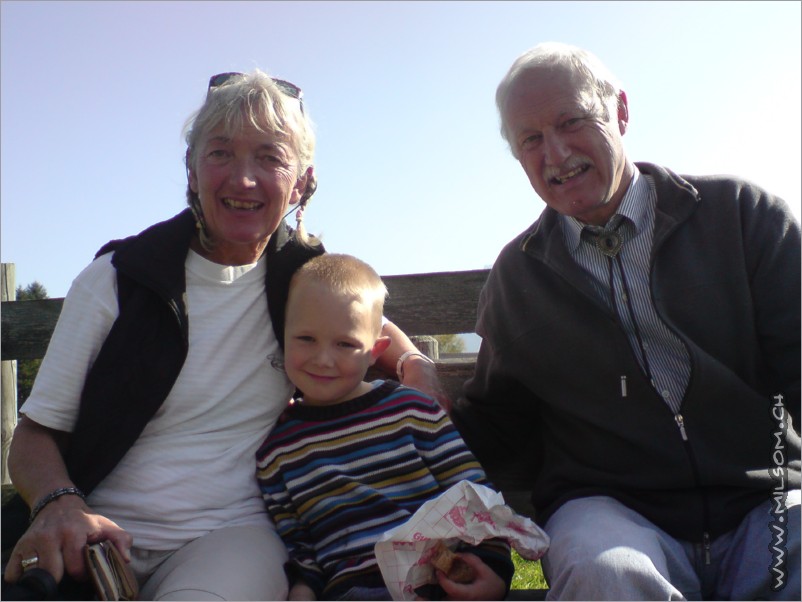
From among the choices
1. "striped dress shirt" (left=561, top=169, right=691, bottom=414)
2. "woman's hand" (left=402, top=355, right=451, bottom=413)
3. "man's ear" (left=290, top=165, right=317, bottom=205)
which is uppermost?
"man's ear" (left=290, top=165, right=317, bottom=205)

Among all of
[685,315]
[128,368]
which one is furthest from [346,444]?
[685,315]

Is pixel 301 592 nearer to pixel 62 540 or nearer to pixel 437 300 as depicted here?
pixel 62 540

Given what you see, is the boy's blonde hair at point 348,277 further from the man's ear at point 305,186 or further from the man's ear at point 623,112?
the man's ear at point 623,112

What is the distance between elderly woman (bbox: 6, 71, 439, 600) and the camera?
2338 millimetres

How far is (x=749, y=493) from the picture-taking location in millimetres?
2459

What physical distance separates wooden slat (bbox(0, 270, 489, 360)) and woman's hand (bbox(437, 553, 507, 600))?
1.05 metres

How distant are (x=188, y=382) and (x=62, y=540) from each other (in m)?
0.61

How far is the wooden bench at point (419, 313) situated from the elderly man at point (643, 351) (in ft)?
0.88

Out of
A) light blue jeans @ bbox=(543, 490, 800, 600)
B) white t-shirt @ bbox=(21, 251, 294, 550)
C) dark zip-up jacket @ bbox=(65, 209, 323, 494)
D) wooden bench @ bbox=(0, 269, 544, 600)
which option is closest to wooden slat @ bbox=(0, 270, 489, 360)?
wooden bench @ bbox=(0, 269, 544, 600)

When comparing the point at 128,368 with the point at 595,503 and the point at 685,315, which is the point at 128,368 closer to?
the point at 595,503

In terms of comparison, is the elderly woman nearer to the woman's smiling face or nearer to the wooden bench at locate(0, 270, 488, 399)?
the woman's smiling face

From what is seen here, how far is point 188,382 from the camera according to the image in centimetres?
259

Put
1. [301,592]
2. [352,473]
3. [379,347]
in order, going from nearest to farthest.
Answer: [301,592] → [352,473] → [379,347]

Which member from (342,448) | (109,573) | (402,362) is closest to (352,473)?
(342,448)
